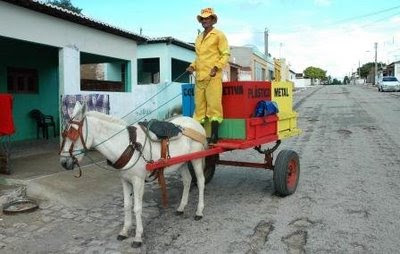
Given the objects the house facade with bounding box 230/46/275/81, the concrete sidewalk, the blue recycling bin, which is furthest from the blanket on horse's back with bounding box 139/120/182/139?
the house facade with bounding box 230/46/275/81

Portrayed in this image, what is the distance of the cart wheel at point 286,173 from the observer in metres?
7.53

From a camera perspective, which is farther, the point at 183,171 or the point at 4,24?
the point at 4,24

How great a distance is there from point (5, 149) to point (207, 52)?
4.72 meters

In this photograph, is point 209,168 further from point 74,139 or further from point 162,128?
point 74,139

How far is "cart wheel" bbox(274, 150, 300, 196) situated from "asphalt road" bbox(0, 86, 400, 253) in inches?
6.7

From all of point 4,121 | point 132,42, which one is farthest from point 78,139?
point 132,42

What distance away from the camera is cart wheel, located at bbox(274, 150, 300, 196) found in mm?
7527

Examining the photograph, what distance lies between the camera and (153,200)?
7.74 metres

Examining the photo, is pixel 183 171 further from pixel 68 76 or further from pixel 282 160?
pixel 68 76

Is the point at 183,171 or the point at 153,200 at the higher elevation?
the point at 183,171

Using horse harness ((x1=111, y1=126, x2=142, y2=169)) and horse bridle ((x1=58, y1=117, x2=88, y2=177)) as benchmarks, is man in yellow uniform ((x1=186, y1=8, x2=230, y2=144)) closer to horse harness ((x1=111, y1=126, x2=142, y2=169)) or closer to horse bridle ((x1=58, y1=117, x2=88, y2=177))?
horse harness ((x1=111, y1=126, x2=142, y2=169))

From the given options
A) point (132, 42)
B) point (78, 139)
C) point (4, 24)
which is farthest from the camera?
point (132, 42)

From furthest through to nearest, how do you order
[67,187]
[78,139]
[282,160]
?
[67,187] < [282,160] < [78,139]

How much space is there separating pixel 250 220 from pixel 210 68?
224 cm
